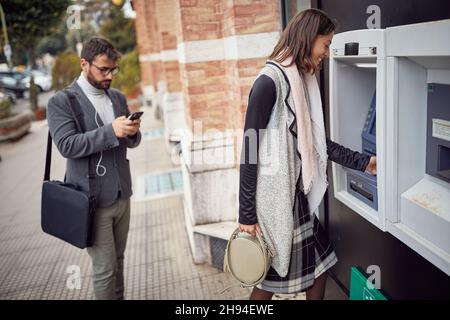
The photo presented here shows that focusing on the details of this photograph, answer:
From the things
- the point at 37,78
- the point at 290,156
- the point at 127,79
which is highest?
the point at 37,78

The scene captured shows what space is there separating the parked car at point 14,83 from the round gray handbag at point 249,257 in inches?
929

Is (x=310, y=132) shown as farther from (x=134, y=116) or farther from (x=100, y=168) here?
(x=100, y=168)

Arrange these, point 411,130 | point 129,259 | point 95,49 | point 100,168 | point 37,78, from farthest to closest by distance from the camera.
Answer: point 37,78
point 129,259
point 100,168
point 95,49
point 411,130

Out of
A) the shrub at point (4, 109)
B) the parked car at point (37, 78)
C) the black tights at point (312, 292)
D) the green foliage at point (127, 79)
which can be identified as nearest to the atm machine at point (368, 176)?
the black tights at point (312, 292)

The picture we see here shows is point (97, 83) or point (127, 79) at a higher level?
point (127, 79)

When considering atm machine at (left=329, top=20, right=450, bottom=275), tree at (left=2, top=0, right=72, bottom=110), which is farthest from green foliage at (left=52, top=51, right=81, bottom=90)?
atm machine at (left=329, top=20, right=450, bottom=275)

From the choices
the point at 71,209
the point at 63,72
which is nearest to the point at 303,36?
the point at 71,209

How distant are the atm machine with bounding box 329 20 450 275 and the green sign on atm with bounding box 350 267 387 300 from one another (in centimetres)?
40

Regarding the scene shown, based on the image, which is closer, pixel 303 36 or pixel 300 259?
pixel 303 36

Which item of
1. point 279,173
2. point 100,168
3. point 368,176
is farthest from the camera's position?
point 100,168

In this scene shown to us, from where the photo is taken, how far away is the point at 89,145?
237cm

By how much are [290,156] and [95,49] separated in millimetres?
1347

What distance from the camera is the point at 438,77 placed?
160cm
